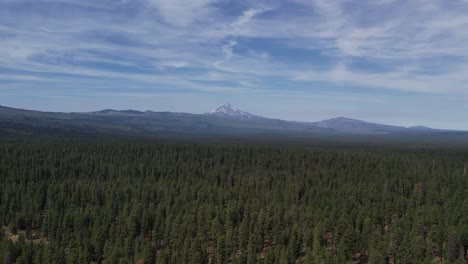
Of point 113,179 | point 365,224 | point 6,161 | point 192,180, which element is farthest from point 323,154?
point 6,161

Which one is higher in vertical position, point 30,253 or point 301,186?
point 301,186

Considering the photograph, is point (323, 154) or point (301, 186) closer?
point (301, 186)

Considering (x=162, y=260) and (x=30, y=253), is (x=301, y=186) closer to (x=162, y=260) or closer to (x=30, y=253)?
(x=162, y=260)

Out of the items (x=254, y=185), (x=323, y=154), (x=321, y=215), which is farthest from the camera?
(x=323, y=154)

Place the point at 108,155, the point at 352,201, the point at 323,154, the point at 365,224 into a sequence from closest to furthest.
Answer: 1. the point at 365,224
2. the point at 352,201
3. the point at 108,155
4. the point at 323,154

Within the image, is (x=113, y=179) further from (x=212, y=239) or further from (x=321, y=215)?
(x=321, y=215)

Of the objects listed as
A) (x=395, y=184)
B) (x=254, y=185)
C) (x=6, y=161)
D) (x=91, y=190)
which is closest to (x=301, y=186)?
(x=254, y=185)
